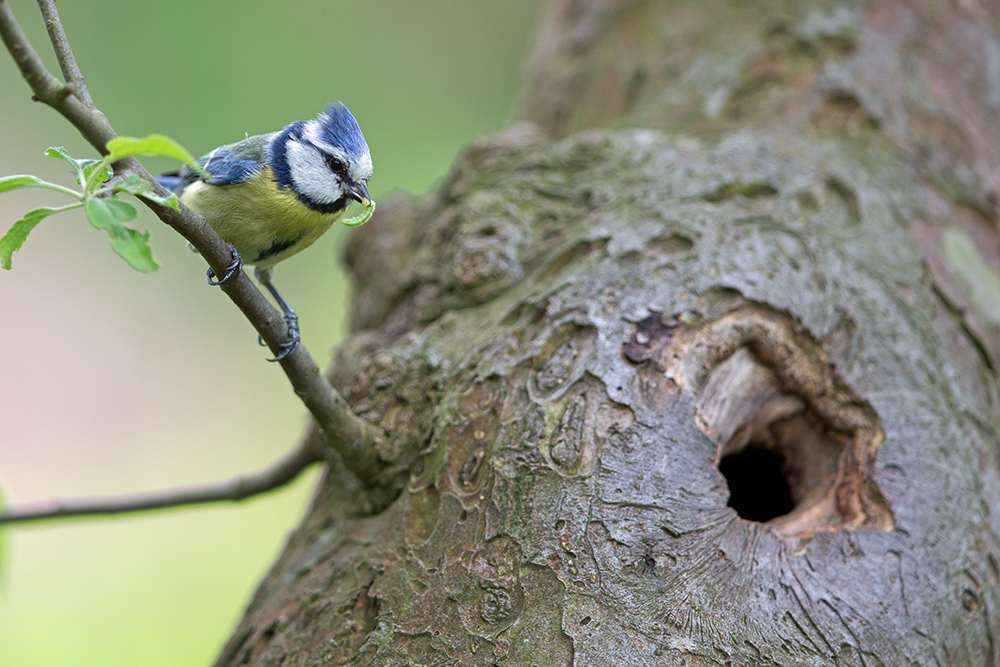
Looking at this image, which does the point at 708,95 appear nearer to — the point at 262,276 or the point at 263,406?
the point at 262,276

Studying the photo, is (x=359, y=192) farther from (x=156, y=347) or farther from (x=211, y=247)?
(x=156, y=347)

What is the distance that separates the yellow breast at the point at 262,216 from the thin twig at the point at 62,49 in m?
0.53

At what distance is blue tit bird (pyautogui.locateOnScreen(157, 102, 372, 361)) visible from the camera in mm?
1457

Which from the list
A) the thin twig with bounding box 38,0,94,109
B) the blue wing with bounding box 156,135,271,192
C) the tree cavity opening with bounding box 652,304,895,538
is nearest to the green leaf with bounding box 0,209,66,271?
the thin twig with bounding box 38,0,94,109

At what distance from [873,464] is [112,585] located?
382 centimetres

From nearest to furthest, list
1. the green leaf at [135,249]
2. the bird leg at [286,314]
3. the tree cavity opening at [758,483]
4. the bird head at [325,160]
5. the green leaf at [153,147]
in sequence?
the green leaf at [153,147], the green leaf at [135,249], the bird leg at [286,314], the bird head at [325,160], the tree cavity opening at [758,483]

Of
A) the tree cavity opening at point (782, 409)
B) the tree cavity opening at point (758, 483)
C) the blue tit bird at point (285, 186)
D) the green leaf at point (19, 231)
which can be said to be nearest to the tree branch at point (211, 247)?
the green leaf at point (19, 231)

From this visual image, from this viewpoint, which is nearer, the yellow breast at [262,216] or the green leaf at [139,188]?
the green leaf at [139,188]

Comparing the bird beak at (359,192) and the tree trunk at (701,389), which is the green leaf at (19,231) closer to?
the bird beak at (359,192)

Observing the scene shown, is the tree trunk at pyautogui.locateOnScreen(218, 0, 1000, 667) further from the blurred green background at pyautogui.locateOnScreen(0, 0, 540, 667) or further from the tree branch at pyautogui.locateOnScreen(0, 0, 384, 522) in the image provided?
the blurred green background at pyautogui.locateOnScreen(0, 0, 540, 667)

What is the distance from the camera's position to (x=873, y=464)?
154 cm

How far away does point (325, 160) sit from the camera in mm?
1472

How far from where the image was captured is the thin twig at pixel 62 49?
955mm

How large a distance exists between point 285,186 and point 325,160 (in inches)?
4.2
